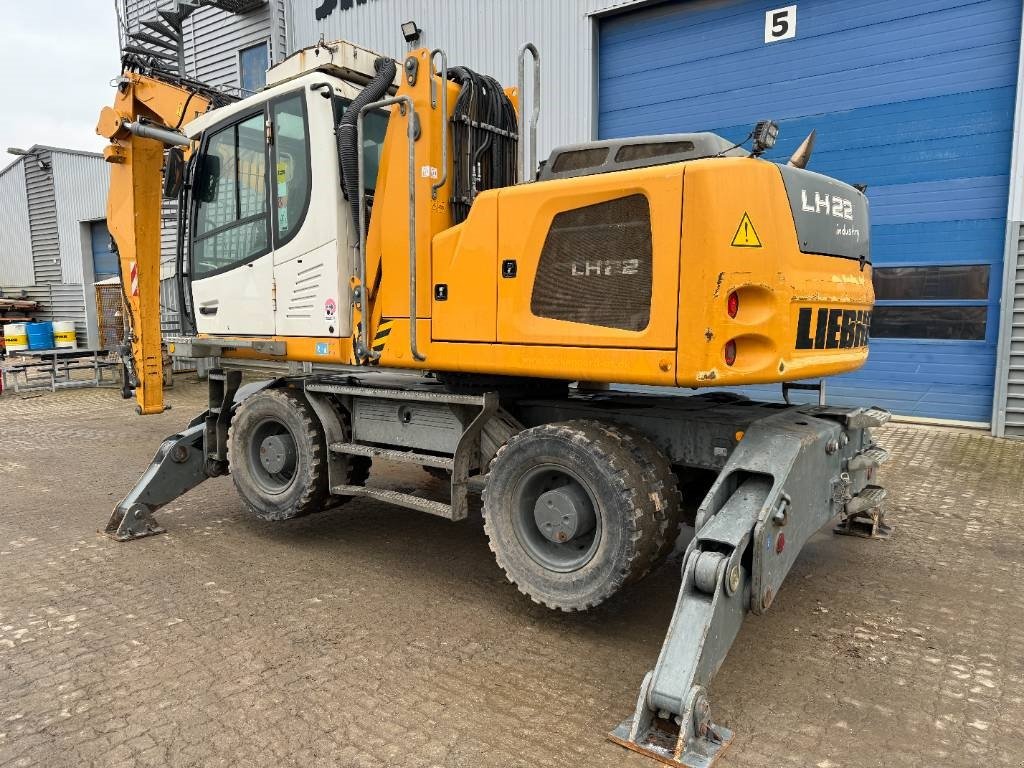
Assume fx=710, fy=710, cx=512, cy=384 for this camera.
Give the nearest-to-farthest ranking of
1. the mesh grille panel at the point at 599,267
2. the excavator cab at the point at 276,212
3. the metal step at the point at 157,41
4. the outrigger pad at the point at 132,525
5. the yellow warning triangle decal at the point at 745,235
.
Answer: the yellow warning triangle decal at the point at 745,235 → the mesh grille panel at the point at 599,267 → the excavator cab at the point at 276,212 → the outrigger pad at the point at 132,525 → the metal step at the point at 157,41

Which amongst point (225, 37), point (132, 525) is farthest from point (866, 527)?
point (225, 37)

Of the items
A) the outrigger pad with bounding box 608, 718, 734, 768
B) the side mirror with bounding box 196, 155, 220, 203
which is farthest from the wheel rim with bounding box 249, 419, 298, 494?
the outrigger pad with bounding box 608, 718, 734, 768

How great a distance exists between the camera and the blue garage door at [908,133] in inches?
338

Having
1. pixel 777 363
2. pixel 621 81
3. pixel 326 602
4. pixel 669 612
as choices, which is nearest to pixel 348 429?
pixel 326 602

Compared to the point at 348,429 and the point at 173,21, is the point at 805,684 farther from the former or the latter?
the point at 173,21

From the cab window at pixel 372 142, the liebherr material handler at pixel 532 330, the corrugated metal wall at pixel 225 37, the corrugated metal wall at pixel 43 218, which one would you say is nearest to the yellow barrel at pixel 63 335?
the corrugated metal wall at pixel 225 37

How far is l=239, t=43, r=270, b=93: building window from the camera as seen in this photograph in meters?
15.0

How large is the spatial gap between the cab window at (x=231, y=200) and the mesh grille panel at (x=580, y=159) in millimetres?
2232

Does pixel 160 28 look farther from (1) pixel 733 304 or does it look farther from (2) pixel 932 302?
(1) pixel 733 304

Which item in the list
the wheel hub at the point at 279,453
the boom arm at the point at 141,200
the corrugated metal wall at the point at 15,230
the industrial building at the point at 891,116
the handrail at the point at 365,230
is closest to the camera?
the handrail at the point at 365,230

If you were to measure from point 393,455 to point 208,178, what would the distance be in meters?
2.63

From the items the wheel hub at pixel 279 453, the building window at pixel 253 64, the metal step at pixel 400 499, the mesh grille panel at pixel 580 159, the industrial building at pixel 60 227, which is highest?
the building window at pixel 253 64

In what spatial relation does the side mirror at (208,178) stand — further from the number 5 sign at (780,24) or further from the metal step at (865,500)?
the number 5 sign at (780,24)

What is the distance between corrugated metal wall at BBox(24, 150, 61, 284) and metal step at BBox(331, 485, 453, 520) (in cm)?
2238
